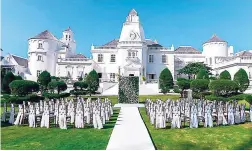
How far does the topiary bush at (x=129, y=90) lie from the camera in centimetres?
2744

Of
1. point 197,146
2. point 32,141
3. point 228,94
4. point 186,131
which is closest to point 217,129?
point 186,131

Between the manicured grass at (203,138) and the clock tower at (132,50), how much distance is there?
39.1 metres

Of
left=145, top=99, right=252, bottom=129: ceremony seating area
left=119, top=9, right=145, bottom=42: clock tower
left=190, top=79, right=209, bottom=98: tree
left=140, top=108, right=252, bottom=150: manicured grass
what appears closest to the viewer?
left=140, top=108, right=252, bottom=150: manicured grass

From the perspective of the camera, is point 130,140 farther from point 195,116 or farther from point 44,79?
point 44,79

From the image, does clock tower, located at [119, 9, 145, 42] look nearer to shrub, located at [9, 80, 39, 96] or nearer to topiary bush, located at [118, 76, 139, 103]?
topiary bush, located at [118, 76, 139, 103]

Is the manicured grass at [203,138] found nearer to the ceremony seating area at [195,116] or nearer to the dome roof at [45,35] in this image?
the ceremony seating area at [195,116]

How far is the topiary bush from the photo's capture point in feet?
90.0

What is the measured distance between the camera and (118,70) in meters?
54.5

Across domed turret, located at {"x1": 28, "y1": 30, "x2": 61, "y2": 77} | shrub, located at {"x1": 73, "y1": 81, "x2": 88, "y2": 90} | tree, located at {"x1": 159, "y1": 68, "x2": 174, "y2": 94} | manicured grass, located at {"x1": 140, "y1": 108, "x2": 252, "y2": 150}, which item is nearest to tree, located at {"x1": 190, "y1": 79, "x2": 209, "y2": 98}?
tree, located at {"x1": 159, "y1": 68, "x2": 174, "y2": 94}

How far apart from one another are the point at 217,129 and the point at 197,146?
12.8 ft

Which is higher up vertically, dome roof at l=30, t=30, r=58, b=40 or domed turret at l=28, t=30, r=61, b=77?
dome roof at l=30, t=30, r=58, b=40

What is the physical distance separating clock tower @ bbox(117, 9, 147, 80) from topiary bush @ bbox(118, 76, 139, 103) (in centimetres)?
2344

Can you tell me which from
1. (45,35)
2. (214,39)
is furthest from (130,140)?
(214,39)

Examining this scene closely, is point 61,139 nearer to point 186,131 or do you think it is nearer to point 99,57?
point 186,131
